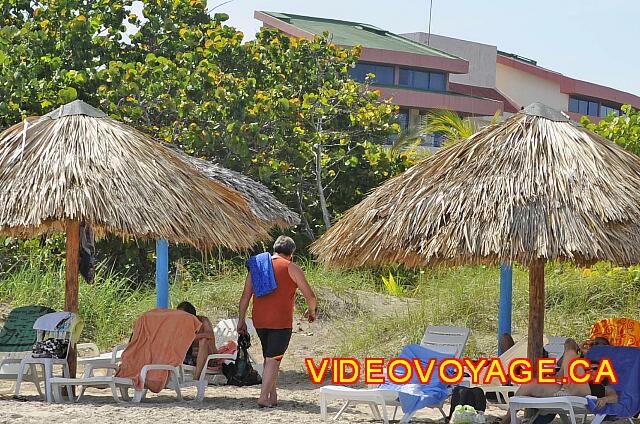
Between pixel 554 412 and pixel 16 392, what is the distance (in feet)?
15.1

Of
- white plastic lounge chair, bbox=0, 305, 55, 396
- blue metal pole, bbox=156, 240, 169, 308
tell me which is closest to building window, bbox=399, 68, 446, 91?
blue metal pole, bbox=156, 240, 169, 308

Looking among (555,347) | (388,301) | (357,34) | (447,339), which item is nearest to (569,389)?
(447,339)

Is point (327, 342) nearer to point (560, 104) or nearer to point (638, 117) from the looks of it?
point (638, 117)

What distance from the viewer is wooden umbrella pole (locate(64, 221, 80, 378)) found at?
979cm

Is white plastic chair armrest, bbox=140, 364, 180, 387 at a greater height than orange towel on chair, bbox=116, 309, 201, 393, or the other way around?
orange towel on chair, bbox=116, 309, 201, 393

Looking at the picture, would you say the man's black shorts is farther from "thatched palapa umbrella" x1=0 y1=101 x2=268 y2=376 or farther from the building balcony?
the building balcony

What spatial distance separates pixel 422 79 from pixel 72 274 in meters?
33.2

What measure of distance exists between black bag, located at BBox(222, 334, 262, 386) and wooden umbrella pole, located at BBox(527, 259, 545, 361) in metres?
2.53

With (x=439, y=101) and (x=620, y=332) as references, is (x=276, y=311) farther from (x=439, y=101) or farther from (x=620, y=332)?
(x=439, y=101)

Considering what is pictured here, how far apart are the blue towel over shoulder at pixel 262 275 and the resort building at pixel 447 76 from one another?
85.3ft

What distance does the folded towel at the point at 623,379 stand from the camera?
26.9ft

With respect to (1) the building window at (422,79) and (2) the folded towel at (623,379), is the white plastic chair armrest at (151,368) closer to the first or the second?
(2) the folded towel at (623,379)

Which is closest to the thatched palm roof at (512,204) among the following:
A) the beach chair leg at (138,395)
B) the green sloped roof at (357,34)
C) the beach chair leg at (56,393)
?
the beach chair leg at (138,395)

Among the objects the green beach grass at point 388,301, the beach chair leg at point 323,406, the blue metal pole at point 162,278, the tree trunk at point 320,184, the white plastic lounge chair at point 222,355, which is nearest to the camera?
the beach chair leg at point 323,406
